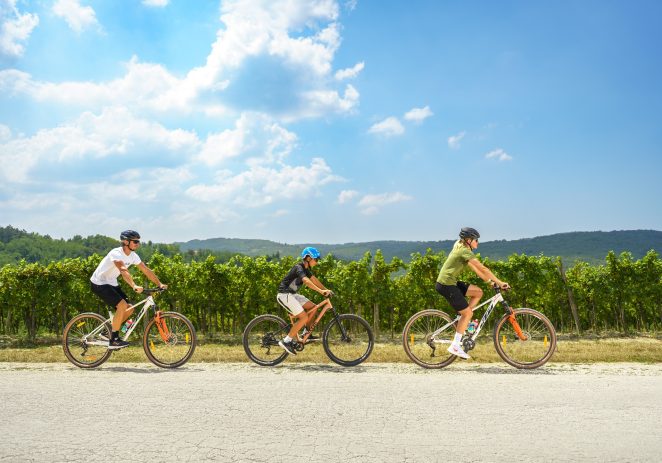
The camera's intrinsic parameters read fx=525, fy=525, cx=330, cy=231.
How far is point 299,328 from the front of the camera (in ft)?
28.2

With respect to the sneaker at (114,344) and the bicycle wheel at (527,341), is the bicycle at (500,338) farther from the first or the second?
the sneaker at (114,344)

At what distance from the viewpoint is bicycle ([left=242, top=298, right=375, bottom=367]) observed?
28.0 feet

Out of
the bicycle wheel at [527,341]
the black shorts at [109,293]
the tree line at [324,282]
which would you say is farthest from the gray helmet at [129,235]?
the tree line at [324,282]

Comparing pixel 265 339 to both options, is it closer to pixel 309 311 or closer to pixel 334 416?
pixel 309 311

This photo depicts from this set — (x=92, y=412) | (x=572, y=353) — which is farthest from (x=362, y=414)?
(x=572, y=353)

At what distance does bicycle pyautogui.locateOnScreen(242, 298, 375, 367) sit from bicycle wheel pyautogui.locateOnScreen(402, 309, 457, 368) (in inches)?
26.4

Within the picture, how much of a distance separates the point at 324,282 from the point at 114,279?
923 centimetres

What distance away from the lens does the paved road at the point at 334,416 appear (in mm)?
4133

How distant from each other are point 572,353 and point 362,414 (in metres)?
6.00

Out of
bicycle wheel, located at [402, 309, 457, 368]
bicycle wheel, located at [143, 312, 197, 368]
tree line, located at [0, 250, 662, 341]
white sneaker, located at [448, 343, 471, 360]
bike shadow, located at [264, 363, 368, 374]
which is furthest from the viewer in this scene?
tree line, located at [0, 250, 662, 341]

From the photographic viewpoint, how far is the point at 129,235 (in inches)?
345

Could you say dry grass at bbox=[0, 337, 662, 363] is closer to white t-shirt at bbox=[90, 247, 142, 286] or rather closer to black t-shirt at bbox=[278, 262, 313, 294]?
black t-shirt at bbox=[278, 262, 313, 294]

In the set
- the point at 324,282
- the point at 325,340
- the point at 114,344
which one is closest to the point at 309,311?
the point at 325,340

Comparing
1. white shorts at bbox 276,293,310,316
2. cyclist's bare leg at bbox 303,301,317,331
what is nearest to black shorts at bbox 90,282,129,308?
→ white shorts at bbox 276,293,310,316
